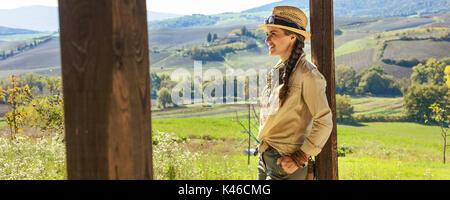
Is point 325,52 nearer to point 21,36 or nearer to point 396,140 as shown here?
point 396,140

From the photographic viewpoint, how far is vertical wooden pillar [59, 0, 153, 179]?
0.93m

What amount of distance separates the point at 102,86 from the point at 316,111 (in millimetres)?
1030

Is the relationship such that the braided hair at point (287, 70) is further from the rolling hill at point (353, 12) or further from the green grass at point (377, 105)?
the rolling hill at point (353, 12)

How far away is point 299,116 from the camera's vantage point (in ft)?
5.82

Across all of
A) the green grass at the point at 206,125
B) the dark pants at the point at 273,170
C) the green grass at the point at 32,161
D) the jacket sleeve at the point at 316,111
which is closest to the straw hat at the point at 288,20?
the jacket sleeve at the point at 316,111

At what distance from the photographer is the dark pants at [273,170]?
178 cm

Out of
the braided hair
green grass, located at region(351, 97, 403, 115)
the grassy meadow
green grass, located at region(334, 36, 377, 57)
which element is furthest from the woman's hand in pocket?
green grass, located at region(334, 36, 377, 57)

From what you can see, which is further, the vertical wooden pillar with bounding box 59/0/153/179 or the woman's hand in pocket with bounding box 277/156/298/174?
the woman's hand in pocket with bounding box 277/156/298/174

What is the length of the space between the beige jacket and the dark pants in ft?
0.12

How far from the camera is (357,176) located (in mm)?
7125

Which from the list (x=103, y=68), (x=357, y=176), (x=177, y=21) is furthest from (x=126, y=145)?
(x=177, y=21)

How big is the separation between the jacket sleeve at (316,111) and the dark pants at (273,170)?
0.16m

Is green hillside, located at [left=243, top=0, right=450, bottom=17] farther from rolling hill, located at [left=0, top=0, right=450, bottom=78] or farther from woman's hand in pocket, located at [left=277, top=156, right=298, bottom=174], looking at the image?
woman's hand in pocket, located at [left=277, top=156, right=298, bottom=174]
